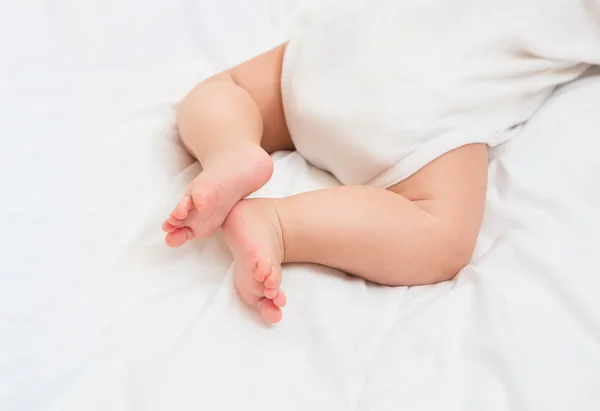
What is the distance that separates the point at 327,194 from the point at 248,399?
0.83 feet

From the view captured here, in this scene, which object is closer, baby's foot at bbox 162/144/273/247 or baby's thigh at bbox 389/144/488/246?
baby's foot at bbox 162/144/273/247

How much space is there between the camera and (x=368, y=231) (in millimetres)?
728

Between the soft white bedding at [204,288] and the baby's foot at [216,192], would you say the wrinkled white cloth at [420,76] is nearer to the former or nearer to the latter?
the soft white bedding at [204,288]

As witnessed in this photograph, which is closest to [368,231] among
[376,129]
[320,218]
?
Answer: [320,218]

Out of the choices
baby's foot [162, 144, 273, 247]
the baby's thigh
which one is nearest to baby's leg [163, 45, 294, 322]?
baby's foot [162, 144, 273, 247]

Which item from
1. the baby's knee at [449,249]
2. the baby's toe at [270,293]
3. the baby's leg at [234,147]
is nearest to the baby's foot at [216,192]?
the baby's leg at [234,147]

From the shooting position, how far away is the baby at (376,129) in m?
0.71

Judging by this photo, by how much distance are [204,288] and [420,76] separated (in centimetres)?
38

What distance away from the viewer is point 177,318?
0.66 metres

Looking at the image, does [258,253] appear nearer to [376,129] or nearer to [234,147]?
[234,147]

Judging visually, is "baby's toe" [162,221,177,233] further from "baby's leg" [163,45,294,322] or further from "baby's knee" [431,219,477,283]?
"baby's knee" [431,219,477,283]

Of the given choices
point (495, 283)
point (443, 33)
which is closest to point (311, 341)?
point (495, 283)

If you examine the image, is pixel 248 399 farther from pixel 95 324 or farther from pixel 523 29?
pixel 523 29

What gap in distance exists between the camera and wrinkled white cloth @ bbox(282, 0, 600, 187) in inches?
32.8
